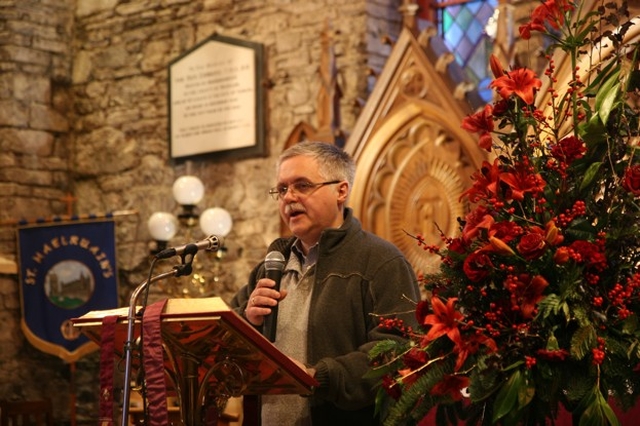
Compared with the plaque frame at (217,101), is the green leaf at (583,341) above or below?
below

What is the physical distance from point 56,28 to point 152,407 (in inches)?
258

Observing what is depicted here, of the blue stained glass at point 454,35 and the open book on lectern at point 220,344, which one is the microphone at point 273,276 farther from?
the blue stained glass at point 454,35

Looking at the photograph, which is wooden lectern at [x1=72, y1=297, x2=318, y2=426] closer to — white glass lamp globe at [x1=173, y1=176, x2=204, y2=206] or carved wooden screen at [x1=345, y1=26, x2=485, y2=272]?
carved wooden screen at [x1=345, y1=26, x2=485, y2=272]

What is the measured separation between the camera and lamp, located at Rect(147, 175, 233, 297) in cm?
716

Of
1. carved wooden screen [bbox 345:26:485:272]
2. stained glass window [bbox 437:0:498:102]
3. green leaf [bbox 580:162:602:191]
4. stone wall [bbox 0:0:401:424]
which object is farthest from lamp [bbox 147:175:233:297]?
green leaf [bbox 580:162:602:191]

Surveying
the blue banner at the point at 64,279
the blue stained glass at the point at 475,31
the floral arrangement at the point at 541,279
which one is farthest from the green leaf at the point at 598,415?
the blue banner at the point at 64,279

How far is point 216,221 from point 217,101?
1085mm

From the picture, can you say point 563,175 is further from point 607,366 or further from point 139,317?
point 139,317

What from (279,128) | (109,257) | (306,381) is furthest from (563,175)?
(109,257)

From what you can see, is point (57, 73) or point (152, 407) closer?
point (152, 407)

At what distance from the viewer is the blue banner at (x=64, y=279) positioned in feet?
25.3

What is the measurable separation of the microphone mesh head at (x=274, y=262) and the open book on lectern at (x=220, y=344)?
1.36 ft

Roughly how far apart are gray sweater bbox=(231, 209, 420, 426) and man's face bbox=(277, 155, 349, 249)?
0.06 m

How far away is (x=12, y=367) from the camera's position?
319 inches
